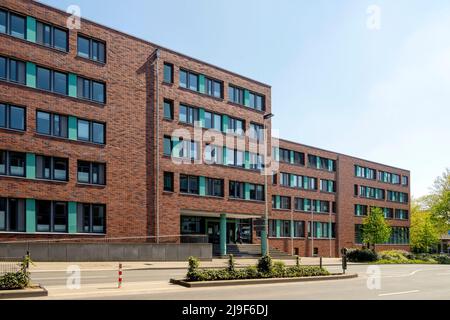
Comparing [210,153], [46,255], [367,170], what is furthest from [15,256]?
[367,170]

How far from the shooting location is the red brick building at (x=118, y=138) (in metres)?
32.3

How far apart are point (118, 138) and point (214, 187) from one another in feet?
37.1

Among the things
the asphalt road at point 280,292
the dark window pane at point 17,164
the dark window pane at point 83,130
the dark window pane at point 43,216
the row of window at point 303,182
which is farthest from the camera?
the row of window at point 303,182

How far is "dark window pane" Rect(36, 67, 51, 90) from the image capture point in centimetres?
3356

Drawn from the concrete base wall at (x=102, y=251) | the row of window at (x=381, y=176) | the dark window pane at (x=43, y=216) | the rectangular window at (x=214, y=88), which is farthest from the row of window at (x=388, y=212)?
the dark window pane at (x=43, y=216)

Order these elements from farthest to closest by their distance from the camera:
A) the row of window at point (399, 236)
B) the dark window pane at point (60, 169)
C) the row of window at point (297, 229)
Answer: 1. the row of window at point (399, 236)
2. the row of window at point (297, 229)
3. the dark window pane at point (60, 169)

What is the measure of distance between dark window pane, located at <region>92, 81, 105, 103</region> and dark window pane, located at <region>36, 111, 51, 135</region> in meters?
4.03

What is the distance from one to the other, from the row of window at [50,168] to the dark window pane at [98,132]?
1.78 m

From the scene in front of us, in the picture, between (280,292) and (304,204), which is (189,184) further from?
(304,204)

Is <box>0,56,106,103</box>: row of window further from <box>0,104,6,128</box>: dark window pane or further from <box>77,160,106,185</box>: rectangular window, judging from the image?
<box>77,160,106,185</box>: rectangular window

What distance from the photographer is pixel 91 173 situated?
35.9 meters

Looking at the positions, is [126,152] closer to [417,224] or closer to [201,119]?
[201,119]

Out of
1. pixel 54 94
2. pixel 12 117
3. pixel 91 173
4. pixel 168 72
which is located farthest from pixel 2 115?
pixel 168 72

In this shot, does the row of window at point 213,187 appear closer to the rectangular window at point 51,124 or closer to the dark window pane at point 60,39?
the rectangular window at point 51,124
